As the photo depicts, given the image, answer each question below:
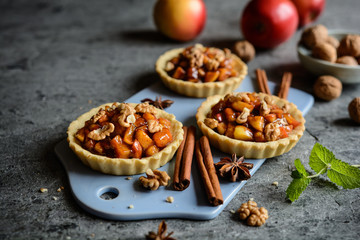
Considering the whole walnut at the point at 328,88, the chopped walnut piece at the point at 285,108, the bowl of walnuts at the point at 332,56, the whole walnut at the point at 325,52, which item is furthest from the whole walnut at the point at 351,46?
the chopped walnut piece at the point at 285,108

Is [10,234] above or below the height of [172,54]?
below

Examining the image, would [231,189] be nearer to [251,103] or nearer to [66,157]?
[251,103]

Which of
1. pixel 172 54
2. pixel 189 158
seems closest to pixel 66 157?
pixel 189 158

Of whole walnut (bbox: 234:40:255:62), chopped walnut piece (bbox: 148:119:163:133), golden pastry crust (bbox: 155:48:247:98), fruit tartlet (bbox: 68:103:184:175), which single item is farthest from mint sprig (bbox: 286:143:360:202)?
whole walnut (bbox: 234:40:255:62)

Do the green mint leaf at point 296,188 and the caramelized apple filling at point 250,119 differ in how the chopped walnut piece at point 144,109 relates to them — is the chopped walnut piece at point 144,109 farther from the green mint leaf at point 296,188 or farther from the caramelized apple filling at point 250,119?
the green mint leaf at point 296,188

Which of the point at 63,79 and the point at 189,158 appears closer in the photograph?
the point at 189,158

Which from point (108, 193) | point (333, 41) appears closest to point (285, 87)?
point (333, 41)
